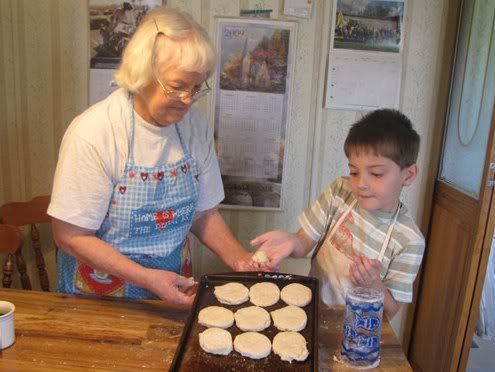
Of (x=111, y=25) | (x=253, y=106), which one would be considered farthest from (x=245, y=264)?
(x=111, y=25)

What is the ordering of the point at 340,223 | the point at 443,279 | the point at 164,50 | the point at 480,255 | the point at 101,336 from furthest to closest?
the point at 443,279
the point at 480,255
the point at 340,223
the point at 164,50
the point at 101,336

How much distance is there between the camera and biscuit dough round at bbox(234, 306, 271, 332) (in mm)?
992

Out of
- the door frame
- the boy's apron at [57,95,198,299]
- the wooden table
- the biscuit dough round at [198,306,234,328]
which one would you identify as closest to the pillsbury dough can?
the wooden table

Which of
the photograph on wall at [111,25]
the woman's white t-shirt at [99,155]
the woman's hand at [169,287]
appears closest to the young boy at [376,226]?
the woman's hand at [169,287]

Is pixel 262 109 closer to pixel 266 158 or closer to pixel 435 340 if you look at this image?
pixel 266 158

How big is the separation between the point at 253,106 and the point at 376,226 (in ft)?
2.96

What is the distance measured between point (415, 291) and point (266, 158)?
968mm

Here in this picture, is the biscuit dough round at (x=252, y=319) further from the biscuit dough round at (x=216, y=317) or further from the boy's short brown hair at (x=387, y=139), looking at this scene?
the boy's short brown hair at (x=387, y=139)

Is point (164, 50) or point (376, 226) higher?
point (164, 50)

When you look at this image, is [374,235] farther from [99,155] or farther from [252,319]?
[99,155]

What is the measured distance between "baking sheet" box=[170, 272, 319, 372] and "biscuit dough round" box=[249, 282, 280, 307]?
14 millimetres

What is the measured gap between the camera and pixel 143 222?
123cm

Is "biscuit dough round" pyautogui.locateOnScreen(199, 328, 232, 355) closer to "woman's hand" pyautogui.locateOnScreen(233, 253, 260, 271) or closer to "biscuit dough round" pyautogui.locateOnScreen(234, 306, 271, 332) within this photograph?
"biscuit dough round" pyautogui.locateOnScreen(234, 306, 271, 332)

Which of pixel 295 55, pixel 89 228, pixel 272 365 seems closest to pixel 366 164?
pixel 272 365
